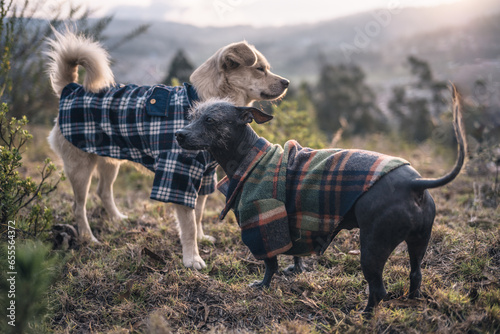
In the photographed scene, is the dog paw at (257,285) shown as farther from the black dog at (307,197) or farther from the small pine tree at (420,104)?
the small pine tree at (420,104)

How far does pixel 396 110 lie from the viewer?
42.7 ft

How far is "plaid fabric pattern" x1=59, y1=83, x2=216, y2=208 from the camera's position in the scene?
132 inches

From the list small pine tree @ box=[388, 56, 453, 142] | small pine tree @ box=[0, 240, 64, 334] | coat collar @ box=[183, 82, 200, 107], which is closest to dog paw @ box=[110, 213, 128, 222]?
coat collar @ box=[183, 82, 200, 107]

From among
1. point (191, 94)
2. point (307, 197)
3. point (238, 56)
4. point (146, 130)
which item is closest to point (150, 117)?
point (146, 130)

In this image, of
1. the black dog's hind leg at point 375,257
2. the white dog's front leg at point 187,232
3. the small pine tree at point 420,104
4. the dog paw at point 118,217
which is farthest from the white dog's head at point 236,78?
the small pine tree at point 420,104

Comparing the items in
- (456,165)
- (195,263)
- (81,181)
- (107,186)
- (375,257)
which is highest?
(456,165)

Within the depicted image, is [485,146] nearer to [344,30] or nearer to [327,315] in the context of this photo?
[327,315]

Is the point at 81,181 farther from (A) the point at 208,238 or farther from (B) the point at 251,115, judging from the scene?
(B) the point at 251,115

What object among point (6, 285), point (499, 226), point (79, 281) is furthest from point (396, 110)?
point (6, 285)

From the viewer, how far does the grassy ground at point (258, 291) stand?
96.4 inches

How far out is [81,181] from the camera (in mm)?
4172

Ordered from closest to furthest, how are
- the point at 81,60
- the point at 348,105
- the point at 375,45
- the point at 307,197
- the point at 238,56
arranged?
the point at 307,197 < the point at 238,56 < the point at 81,60 < the point at 348,105 < the point at 375,45

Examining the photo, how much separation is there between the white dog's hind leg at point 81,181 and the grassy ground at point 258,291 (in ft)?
0.97

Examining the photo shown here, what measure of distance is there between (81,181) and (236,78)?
216cm
